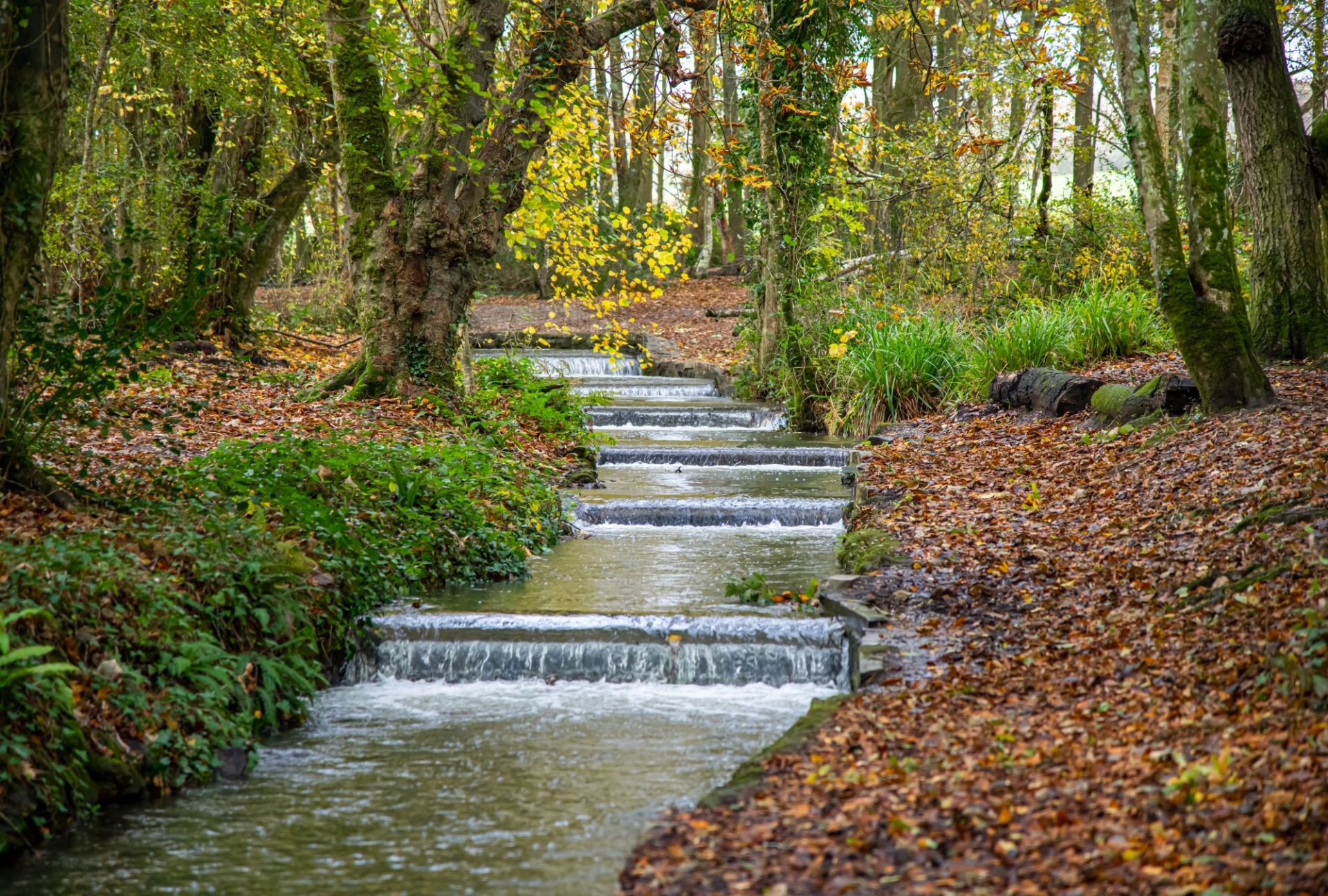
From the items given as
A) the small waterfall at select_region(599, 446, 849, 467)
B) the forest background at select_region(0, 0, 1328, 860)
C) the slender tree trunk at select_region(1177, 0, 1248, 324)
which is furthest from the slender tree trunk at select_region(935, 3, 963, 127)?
the slender tree trunk at select_region(1177, 0, 1248, 324)

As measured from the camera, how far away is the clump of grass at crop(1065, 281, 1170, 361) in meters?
12.4

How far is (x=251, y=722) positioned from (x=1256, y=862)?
13.0ft

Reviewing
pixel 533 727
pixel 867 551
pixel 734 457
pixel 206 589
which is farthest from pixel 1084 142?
pixel 206 589

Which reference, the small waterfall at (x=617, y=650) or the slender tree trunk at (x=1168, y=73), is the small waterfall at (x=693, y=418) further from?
the small waterfall at (x=617, y=650)

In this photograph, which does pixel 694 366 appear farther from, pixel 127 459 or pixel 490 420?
pixel 127 459

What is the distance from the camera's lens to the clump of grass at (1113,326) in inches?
489

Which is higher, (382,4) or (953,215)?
(382,4)

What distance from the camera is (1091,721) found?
4.24 metres

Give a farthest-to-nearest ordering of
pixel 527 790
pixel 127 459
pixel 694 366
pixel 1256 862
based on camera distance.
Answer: pixel 694 366
pixel 127 459
pixel 527 790
pixel 1256 862

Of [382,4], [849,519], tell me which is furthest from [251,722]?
[382,4]

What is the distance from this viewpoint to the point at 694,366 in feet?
59.3

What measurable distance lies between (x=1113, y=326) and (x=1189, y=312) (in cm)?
494

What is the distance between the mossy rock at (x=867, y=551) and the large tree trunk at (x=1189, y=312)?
8.64ft

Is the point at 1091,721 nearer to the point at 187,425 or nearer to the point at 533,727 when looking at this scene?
the point at 533,727
